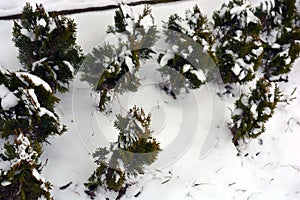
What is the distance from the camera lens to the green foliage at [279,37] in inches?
172

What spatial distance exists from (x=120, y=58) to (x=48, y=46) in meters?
0.76

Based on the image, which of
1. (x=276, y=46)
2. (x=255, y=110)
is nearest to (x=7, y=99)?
(x=255, y=110)

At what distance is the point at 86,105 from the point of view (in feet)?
13.5

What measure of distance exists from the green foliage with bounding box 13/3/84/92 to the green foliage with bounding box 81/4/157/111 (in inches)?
8.3

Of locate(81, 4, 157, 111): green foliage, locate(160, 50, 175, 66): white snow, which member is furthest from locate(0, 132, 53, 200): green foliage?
locate(160, 50, 175, 66): white snow

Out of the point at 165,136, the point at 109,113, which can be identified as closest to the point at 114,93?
the point at 109,113

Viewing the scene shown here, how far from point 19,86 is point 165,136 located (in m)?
1.69

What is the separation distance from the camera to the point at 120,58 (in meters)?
3.73

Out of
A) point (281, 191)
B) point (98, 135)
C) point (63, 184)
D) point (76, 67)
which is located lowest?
point (281, 191)

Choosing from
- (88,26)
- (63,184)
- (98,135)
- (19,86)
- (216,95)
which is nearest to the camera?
(19,86)

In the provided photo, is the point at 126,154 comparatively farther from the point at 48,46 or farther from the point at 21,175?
the point at 48,46

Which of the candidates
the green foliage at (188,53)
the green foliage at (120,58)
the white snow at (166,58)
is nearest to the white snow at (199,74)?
the green foliage at (188,53)

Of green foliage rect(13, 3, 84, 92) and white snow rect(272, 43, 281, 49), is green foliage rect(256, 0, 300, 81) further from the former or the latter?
green foliage rect(13, 3, 84, 92)

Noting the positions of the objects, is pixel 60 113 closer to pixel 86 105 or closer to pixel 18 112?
pixel 86 105
